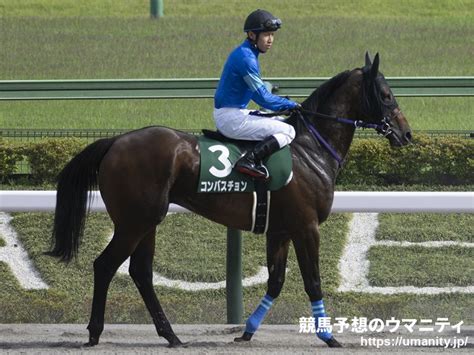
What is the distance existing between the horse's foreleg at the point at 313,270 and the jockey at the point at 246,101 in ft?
1.41

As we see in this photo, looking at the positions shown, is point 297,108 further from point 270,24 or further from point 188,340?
point 188,340

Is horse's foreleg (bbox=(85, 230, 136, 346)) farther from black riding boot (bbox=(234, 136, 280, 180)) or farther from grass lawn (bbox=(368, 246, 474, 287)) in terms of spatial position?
grass lawn (bbox=(368, 246, 474, 287))

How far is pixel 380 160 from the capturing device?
1073 centimetres

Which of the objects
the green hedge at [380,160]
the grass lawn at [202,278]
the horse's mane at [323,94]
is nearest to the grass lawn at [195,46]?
the green hedge at [380,160]

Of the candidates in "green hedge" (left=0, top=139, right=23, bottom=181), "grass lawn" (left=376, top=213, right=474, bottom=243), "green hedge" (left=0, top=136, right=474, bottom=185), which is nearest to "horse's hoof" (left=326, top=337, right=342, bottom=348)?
"grass lawn" (left=376, top=213, right=474, bottom=243)

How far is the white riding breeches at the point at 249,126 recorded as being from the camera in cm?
665

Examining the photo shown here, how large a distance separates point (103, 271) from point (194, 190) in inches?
27.0

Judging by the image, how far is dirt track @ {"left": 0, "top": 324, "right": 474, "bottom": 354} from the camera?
652 centimetres

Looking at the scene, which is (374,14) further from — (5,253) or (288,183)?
(288,183)

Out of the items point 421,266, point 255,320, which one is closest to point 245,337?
point 255,320

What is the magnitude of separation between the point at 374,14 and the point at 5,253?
1410 cm

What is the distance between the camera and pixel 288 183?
6.66 metres

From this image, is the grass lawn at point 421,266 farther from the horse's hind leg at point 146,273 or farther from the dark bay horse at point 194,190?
the horse's hind leg at point 146,273

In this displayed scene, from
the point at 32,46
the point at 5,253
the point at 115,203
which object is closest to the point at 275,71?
the point at 32,46
